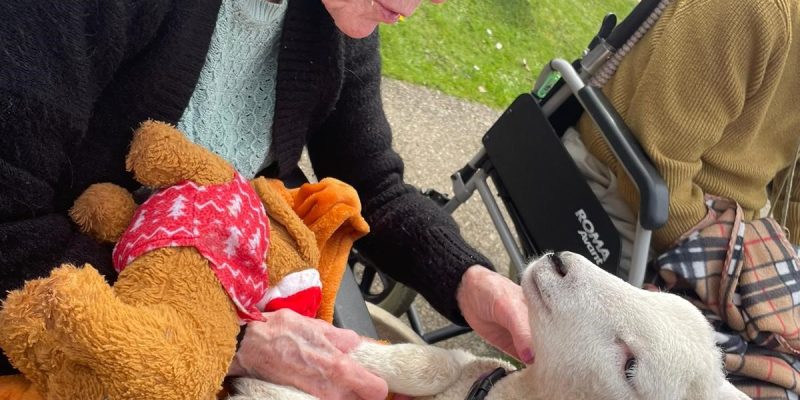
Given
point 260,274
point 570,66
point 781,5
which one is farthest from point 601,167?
point 260,274

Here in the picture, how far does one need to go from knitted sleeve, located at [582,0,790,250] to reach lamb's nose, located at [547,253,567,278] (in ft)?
2.39

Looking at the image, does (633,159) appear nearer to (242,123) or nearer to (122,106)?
(242,123)

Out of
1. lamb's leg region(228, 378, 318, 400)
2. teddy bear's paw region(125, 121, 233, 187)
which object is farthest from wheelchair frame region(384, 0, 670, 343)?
teddy bear's paw region(125, 121, 233, 187)

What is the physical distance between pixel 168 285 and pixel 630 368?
800 mm

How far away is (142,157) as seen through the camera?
1076 millimetres

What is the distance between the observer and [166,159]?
1.07 meters

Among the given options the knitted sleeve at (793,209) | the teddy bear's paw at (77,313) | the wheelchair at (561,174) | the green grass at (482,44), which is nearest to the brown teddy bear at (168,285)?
the teddy bear's paw at (77,313)

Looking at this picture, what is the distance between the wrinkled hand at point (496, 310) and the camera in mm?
1454

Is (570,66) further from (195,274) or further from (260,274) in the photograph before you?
(195,274)

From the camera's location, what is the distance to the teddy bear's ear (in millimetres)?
1095

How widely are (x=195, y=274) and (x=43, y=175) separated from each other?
28 cm

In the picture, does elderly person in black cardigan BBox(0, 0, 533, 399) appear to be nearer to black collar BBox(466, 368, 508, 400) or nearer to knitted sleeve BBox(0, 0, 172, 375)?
knitted sleeve BBox(0, 0, 172, 375)

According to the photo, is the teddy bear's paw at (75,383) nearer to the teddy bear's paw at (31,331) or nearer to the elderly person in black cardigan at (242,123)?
the teddy bear's paw at (31,331)

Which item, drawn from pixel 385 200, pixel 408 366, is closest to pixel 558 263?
pixel 408 366
